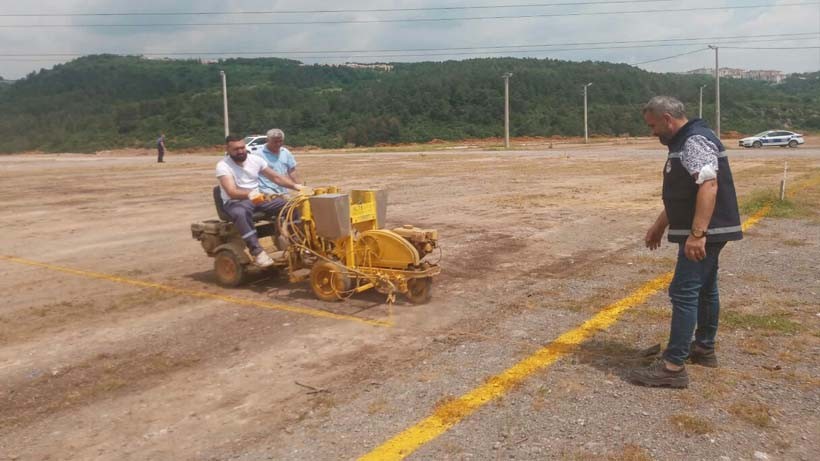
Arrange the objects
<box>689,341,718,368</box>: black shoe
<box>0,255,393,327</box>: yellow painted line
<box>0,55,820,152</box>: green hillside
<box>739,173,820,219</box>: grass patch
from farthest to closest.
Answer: <box>0,55,820,152</box>: green hillside, <box>739,173,820,219</box>: grass patch, <box>0,255,393,327</box>: yellow painted line, <box>689,341,718,368</box>: black shoe

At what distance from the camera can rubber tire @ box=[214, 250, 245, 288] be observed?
723cm

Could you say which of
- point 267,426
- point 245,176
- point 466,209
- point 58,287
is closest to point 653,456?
point 267,426

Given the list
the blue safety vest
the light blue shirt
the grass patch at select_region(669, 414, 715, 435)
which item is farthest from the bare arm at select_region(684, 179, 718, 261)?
the light blue shirt

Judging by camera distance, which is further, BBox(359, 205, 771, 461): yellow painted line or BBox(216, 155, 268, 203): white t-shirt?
BBox(216, 155, 268, 203): white t-shirt

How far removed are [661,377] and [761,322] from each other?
5.97ft

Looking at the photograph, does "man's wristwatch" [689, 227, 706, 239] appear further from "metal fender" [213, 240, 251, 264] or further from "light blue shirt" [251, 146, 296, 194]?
"light blue shirt" [251, 146, 296, 194]

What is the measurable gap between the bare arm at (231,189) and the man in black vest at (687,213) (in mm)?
4221

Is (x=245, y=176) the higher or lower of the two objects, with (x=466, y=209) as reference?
higher

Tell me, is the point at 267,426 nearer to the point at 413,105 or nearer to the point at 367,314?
the point at 367,314

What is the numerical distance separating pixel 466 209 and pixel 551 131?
76477mm

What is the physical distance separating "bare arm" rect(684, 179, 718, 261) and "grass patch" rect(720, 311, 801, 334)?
171 centimetres

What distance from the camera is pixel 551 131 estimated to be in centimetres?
8738

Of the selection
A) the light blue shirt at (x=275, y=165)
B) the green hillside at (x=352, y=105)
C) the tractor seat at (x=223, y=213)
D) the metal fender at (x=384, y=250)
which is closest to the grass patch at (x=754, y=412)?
the metal fender at (x=384, y=250)

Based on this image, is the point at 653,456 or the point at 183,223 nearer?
the point at 653,456
